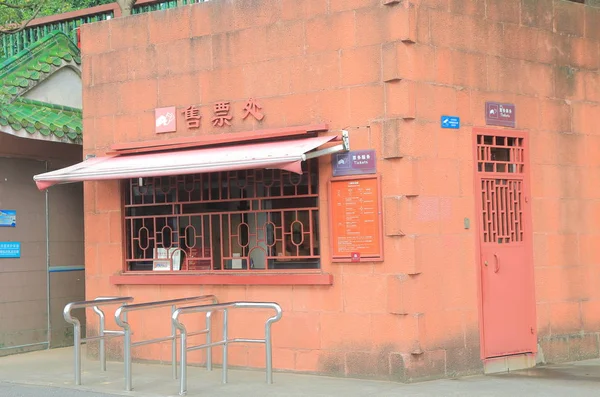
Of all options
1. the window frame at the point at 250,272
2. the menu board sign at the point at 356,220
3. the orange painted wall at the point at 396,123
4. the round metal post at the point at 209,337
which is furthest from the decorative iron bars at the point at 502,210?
the round metal post at the point at 209,337

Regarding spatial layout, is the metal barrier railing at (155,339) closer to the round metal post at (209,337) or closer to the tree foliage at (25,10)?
the round metal post at (209,337)

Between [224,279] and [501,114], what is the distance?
3774mm

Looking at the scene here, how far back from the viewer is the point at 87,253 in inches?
475

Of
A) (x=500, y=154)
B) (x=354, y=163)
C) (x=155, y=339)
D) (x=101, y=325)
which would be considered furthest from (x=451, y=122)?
(x=101, y=325)

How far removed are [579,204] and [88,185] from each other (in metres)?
6.33

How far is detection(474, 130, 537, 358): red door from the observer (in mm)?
10352

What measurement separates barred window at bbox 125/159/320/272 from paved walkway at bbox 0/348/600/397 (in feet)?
4.37

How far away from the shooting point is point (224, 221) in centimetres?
1107

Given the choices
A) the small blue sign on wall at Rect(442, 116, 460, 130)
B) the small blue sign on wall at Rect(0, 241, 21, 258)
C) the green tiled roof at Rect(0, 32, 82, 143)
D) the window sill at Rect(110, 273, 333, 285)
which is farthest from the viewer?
the small blue sign on wall at Rect(0, 241, 21, 258)

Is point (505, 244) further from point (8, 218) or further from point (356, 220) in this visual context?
point (8, 218)


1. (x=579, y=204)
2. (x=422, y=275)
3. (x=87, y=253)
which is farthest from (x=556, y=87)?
(x=87, y=253)

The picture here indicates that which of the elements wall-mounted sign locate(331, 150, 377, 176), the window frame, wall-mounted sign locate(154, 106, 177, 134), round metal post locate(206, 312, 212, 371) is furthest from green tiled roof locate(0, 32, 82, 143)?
wall-mounted sign locate(331, 150, 377, 176)

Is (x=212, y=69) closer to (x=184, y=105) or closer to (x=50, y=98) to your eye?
(x=184, y=105)

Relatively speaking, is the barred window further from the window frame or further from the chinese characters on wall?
the chinese characters on wall
